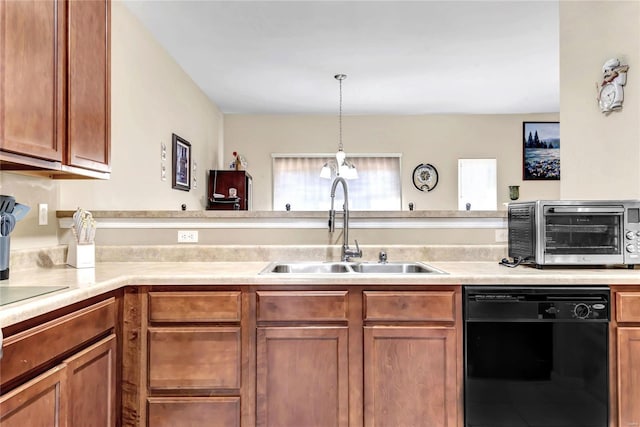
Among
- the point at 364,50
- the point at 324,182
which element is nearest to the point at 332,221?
the point at 364,50

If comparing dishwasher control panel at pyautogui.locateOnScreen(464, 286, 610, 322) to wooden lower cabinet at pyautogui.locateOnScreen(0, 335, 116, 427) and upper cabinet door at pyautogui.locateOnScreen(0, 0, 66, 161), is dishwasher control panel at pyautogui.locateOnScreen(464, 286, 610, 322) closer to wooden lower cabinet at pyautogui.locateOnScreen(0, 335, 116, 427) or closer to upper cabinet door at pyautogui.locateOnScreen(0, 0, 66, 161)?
wooden lower cabinet at pyautogui.locateOnScreen(0, 335, 116, 427)

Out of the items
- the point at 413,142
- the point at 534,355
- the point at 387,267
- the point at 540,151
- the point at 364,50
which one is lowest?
the point at 534,355

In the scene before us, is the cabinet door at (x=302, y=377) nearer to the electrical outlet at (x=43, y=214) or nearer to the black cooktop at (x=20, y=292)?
the black cooktop at (x=20, y=292)

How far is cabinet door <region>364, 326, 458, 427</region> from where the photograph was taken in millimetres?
1647

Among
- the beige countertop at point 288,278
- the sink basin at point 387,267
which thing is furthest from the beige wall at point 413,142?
the beige countertop at point 288,278

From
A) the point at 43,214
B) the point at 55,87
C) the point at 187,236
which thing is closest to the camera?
the point at 55,87

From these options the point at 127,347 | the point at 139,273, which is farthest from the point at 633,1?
the point at 127,347

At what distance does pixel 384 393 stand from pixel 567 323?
83cm

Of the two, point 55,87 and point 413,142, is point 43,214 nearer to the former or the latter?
point 55,87

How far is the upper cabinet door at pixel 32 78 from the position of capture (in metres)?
1.34

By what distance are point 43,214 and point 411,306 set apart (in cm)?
194

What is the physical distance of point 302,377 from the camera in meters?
1.66

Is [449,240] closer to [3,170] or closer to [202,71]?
[3,170]

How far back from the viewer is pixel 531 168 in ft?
20.1
